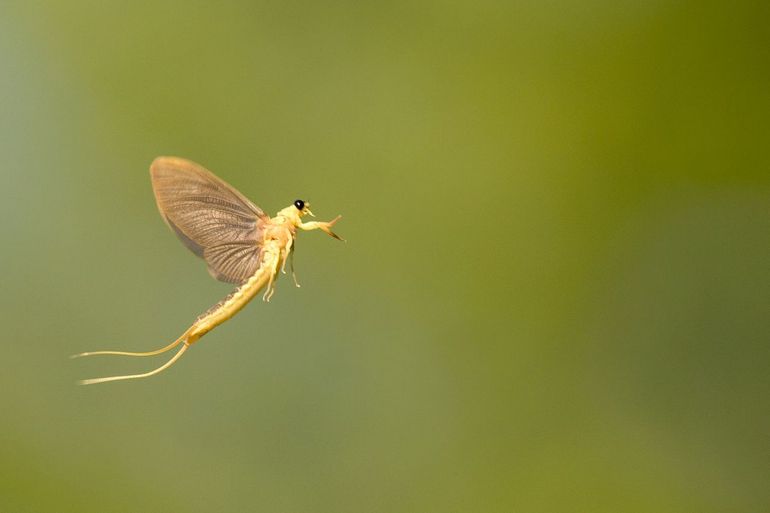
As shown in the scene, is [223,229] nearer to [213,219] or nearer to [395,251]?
[213,219]

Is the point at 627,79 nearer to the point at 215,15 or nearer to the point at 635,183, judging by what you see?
the point at 635,183

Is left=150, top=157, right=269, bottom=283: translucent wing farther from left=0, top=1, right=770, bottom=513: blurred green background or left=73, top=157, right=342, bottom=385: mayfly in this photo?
left=0, top=1, right=770, bottom=513: blurred green background

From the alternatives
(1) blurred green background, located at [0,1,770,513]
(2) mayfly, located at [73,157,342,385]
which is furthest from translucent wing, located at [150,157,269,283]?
(1) blurred green background, located at [0,1,770,513]

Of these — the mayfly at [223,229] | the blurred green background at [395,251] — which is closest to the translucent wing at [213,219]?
the mayfly at [223,229]

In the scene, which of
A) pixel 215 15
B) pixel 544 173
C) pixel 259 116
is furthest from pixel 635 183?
pixel 215 15

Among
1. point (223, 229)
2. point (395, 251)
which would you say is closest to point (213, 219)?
point (223, 229)

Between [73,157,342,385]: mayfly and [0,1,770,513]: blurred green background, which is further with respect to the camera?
[0,1,770,513]: blurred green background
